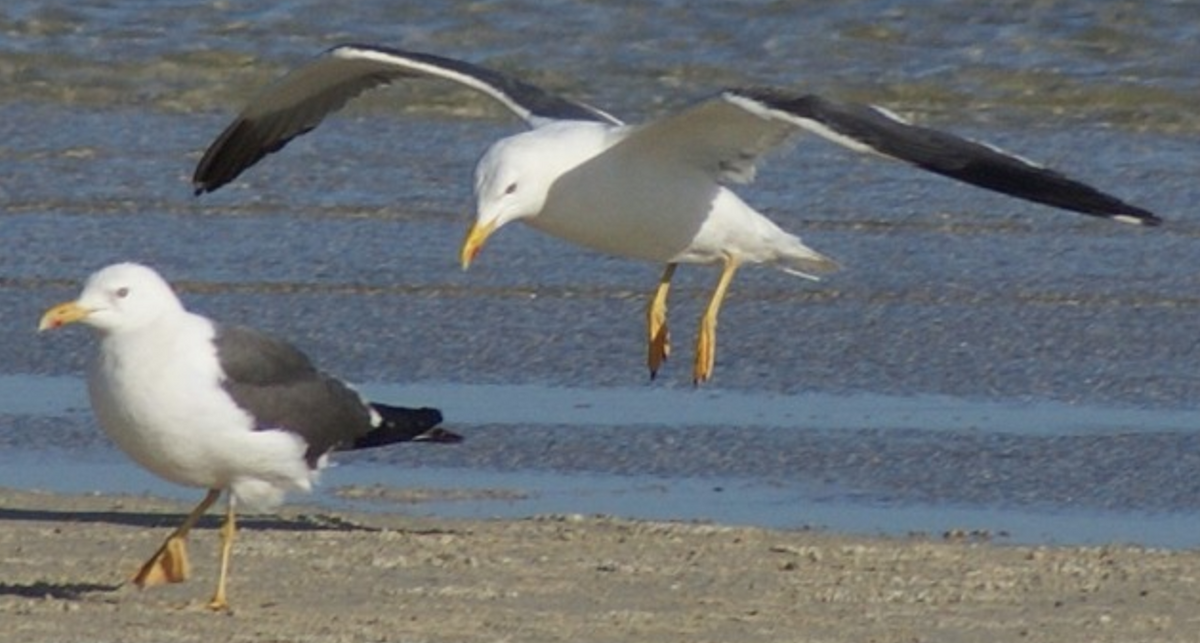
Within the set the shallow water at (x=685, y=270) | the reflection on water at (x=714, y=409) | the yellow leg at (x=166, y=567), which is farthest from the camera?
the reflection on water at (x=714, y=409)

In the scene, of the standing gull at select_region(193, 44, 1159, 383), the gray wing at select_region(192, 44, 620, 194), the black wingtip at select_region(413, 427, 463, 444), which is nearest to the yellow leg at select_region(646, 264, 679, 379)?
the standing gull at select_region(193, 44, 1159, 383)

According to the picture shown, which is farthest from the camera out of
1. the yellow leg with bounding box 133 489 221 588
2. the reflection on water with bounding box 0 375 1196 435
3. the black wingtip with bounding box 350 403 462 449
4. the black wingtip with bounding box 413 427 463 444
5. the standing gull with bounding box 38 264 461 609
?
the reflection on water with bounding box 0 375 1196 435

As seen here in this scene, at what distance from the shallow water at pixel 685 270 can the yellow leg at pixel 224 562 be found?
1251 mm

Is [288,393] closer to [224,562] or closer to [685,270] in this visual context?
[224,562]

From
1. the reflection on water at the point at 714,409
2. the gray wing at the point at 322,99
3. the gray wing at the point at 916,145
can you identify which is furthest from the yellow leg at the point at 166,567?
the gray wing at the point at 322,99

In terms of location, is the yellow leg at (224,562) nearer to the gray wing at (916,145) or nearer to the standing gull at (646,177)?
the standing gull at (646,177)

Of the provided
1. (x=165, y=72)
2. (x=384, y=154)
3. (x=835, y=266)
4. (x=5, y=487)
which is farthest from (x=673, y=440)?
(x=165, y=72)

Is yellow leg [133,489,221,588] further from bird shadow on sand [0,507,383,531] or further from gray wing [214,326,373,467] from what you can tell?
bird shadow on sand [0,507,383,531]

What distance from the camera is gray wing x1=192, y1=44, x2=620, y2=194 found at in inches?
384

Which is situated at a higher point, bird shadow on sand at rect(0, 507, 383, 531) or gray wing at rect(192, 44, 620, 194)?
gray wing at rect(192, 44, 620, 194)

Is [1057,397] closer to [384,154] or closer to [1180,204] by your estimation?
[1180,204]

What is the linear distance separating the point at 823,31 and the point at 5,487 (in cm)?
813

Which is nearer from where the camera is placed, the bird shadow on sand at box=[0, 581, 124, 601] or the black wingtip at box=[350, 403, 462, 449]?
the bird shadow on sand at box=[0, 581, 124, 601]

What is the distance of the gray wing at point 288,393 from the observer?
22.4ft
